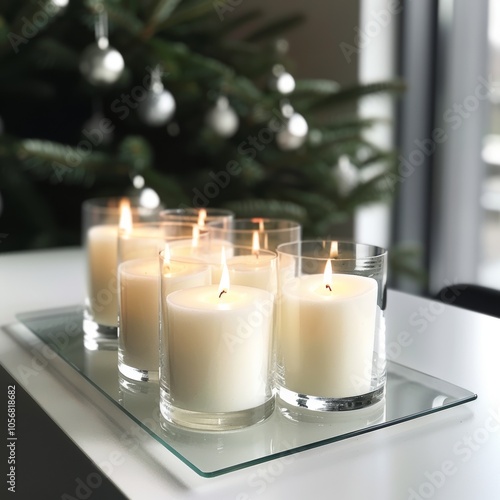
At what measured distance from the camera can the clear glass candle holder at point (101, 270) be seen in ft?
2.29

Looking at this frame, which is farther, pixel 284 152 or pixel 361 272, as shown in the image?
pixel 284 152

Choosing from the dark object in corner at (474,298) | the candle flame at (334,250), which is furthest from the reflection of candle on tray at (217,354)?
the dark object in corner at (474,298)

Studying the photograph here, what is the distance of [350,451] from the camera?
476 millimetres

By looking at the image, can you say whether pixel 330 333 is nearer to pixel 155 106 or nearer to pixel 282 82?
pixel 155 106

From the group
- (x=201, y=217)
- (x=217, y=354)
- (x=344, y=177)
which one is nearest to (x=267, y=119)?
(x=344, y=177)

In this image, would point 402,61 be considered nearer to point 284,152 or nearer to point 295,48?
point 295,48

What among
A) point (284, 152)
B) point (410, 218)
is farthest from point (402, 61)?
point (284, 152)

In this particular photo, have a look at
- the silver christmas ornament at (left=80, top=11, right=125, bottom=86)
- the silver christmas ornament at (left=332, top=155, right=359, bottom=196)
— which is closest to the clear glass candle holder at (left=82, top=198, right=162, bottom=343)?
the silver christmas ornament at (left=80, top=11, right=125, bottom=86)

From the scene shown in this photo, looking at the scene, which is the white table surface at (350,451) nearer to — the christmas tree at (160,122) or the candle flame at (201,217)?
the candle flame at (201,217)

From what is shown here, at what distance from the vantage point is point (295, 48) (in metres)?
2.23

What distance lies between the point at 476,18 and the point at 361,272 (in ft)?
5.20

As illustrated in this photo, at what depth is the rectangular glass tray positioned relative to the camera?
46cm

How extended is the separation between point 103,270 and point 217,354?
29cm

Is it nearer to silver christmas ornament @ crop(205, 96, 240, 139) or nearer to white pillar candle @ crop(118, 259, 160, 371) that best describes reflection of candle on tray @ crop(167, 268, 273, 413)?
white pillar candle @ crop(118, 259, 160, 371)
